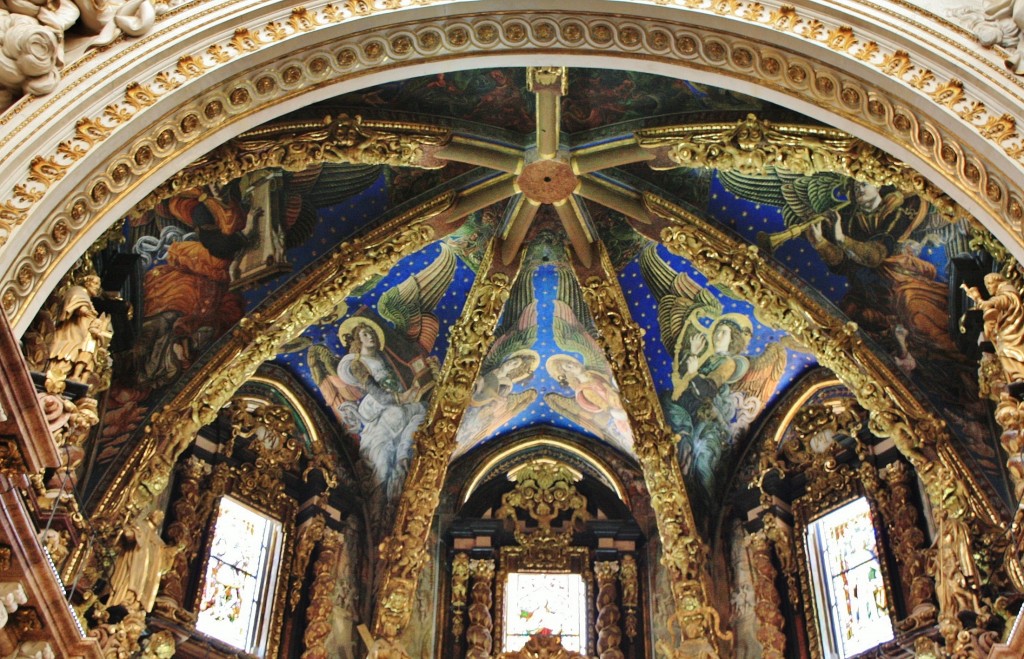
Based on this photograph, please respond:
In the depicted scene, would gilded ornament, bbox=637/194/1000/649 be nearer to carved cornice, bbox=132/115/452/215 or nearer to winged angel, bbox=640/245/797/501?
winged angel, bbox=640/245/797/501

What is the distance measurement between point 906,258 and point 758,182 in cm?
172

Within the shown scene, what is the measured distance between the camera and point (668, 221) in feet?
42.2

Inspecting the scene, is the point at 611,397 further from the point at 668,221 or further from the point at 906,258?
the point at 906,258

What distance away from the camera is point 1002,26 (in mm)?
8711

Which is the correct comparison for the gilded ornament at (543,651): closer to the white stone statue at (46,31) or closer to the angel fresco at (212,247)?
the angel fresco at (212,247)

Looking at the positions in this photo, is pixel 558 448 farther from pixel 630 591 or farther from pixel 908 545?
pixel 908 545

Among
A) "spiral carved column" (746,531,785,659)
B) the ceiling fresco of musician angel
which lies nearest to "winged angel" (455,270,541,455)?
the ceiling fresco of musician angel

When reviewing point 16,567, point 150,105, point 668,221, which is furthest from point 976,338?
point 16,567

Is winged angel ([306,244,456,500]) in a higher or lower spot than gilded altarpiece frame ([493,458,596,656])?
higher

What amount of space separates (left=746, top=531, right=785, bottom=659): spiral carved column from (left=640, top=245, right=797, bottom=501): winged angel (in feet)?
3.94

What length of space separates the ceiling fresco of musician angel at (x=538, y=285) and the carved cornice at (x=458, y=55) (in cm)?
133

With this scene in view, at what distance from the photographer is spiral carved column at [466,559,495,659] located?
45.7 ft

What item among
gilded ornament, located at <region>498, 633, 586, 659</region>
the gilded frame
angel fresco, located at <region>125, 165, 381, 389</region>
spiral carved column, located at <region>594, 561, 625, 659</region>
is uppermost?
angel fresco, located at <region>125, 165, 381, 389</region>

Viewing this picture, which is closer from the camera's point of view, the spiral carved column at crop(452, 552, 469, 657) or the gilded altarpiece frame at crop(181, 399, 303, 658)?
the gilded altarpiece frame at crop(181, 399, 303, 658)
